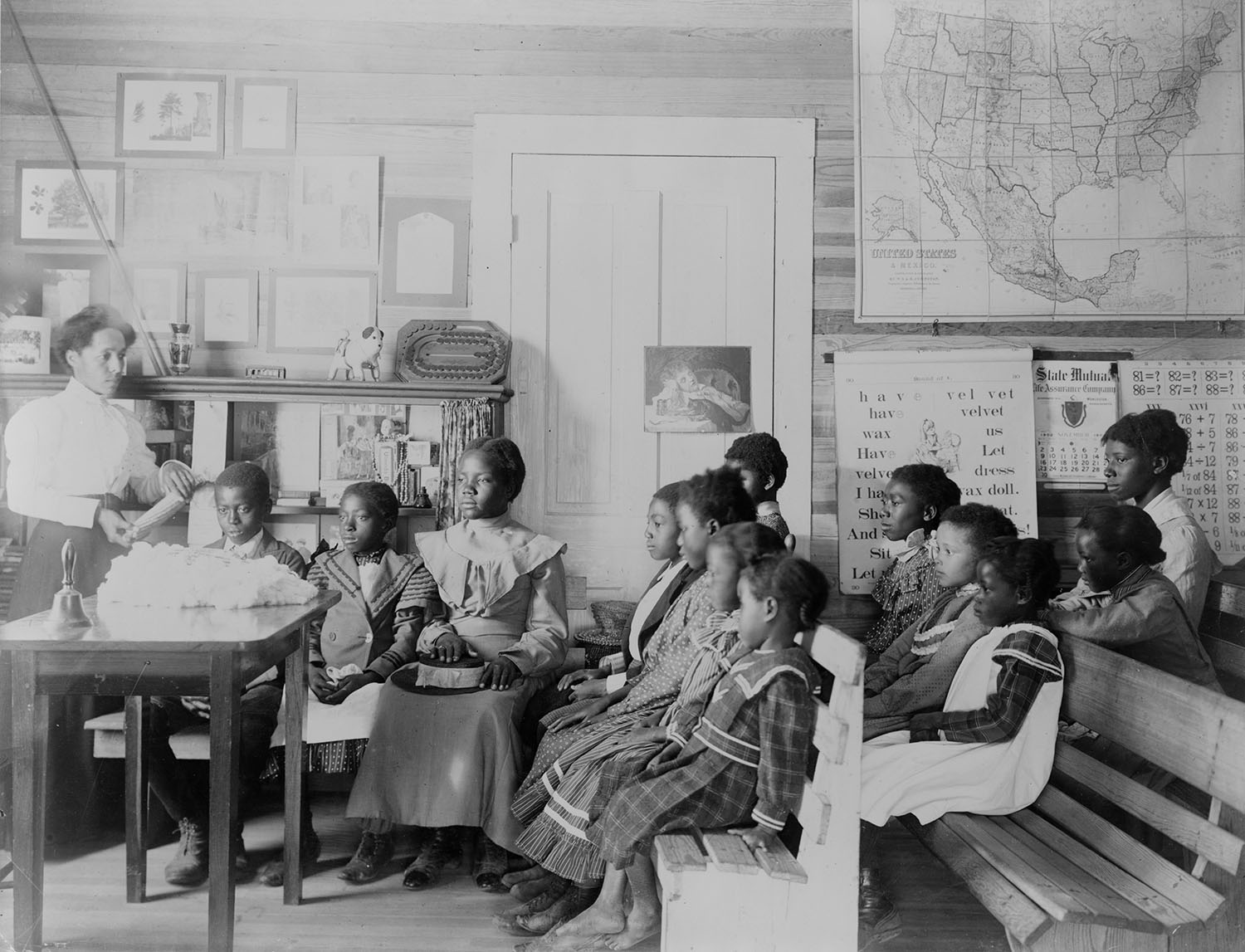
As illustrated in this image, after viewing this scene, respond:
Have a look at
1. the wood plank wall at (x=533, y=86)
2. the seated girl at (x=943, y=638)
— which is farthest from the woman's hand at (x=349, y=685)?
the seated girl at (x=943, y=638)

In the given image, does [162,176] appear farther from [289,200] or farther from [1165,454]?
[1165,454]

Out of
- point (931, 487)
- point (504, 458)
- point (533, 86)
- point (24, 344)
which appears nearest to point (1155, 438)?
point (931, 487)

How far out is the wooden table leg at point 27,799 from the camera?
1.89 metres

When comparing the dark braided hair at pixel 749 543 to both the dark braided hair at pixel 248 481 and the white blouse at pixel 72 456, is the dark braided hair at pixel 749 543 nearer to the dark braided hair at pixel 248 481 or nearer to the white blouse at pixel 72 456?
the dark braided hair at pixel 248 481

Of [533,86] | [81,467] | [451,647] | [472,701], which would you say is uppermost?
[533,86]

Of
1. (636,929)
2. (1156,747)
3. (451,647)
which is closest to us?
(1156,747)

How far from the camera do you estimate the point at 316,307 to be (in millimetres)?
3533

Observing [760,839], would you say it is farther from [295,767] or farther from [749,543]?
[295,767]

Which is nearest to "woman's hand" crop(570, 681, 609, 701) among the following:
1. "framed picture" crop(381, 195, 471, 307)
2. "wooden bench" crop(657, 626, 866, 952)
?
"wooden bench" crop(657, 626, 866, 952)

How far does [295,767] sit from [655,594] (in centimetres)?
107

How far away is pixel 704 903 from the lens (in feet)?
6.09

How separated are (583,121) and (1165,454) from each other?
2.34 metres

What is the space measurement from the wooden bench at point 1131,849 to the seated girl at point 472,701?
120 cm

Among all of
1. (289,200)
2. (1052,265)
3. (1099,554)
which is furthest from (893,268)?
(289,200)
